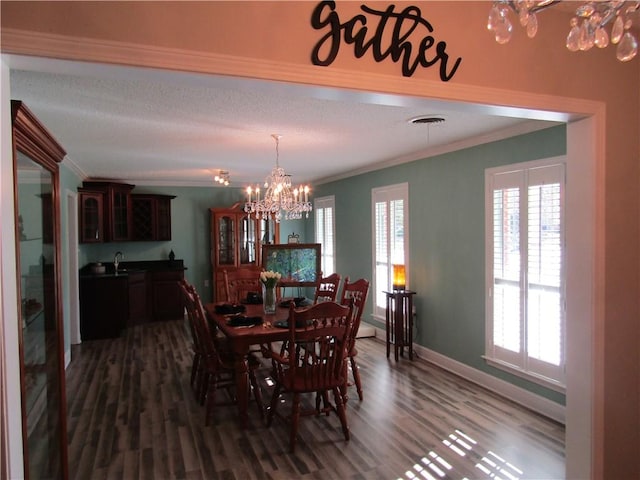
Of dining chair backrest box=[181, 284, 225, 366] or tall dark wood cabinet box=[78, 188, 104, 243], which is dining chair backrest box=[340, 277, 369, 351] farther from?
tall dark wood cabinet box=[78, 188, 104, 243]

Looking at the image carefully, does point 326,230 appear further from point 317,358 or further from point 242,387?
point 317,358

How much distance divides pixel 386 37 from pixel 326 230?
253 inches

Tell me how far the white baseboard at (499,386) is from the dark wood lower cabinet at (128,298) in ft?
14.4

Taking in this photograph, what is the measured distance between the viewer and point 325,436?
10.9 ft

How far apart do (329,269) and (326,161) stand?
2716 mm

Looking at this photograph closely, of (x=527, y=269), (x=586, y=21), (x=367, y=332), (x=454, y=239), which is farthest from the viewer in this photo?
(x=367, y=332)

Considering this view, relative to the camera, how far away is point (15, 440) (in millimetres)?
1390

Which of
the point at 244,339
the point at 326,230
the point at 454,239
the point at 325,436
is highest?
the point at 326,230

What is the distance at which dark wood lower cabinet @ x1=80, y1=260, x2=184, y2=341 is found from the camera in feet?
20.7

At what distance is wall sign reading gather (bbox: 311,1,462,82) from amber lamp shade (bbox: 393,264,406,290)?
143 inches

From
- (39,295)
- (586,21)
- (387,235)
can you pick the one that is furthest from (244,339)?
(387,235)

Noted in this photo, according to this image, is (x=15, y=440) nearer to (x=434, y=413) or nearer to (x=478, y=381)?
(x=434, y=413)

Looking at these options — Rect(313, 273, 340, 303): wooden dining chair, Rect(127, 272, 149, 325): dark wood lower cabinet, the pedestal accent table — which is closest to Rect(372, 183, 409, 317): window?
the pedestal accent table

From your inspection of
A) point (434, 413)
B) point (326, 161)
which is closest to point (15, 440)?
point (434, 413)
